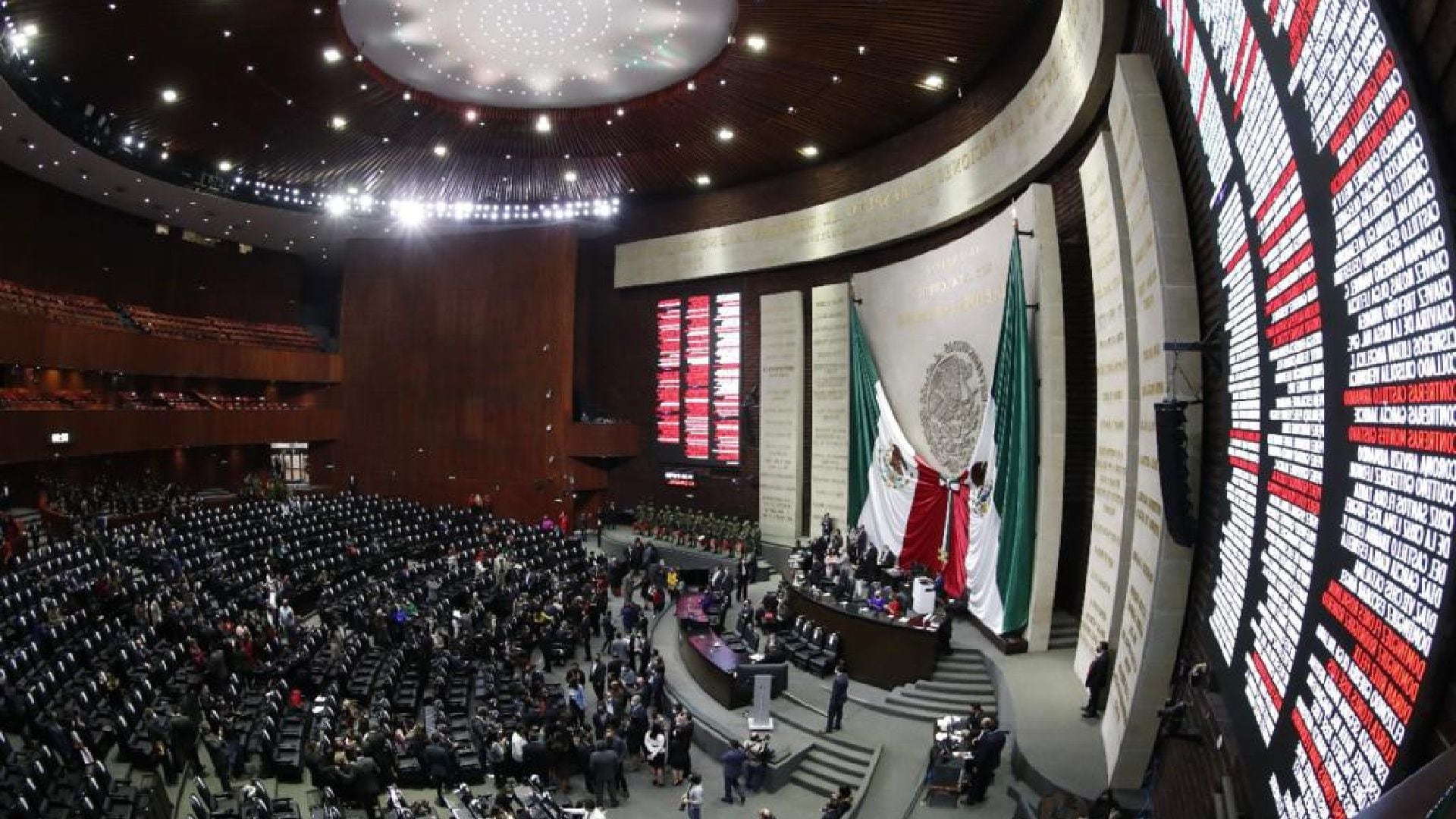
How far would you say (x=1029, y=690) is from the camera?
1273 centimetres

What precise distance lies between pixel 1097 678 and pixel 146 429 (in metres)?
24.7

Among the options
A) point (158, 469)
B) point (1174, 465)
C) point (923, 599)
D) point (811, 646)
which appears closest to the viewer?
point (1174, 465)

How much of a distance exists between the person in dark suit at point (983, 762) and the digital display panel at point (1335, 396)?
5.45 meters

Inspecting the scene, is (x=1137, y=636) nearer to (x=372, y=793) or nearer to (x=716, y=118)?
(x=372, y=793)

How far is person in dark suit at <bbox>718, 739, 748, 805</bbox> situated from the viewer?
37.9 ft

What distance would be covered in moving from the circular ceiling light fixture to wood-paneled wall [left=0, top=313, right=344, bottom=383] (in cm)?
1007

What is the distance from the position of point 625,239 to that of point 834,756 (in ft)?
65.6

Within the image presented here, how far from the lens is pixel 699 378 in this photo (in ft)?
90.4

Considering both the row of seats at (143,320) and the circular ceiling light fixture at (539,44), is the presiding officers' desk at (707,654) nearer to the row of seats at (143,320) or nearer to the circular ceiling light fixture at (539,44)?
the circular ceiling light fixture at (539,44)

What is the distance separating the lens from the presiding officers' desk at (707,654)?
14414mm

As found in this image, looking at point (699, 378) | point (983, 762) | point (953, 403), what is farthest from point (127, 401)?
point (983, 762)

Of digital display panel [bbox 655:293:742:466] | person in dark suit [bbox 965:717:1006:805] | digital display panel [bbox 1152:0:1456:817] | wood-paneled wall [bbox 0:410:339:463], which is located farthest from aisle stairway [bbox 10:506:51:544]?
digital display panel [bbox 1152:0:1456:817]

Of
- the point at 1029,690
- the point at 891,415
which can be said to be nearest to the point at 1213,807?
the point at 1029,690

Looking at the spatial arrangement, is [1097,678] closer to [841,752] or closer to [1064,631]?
[841,752]
